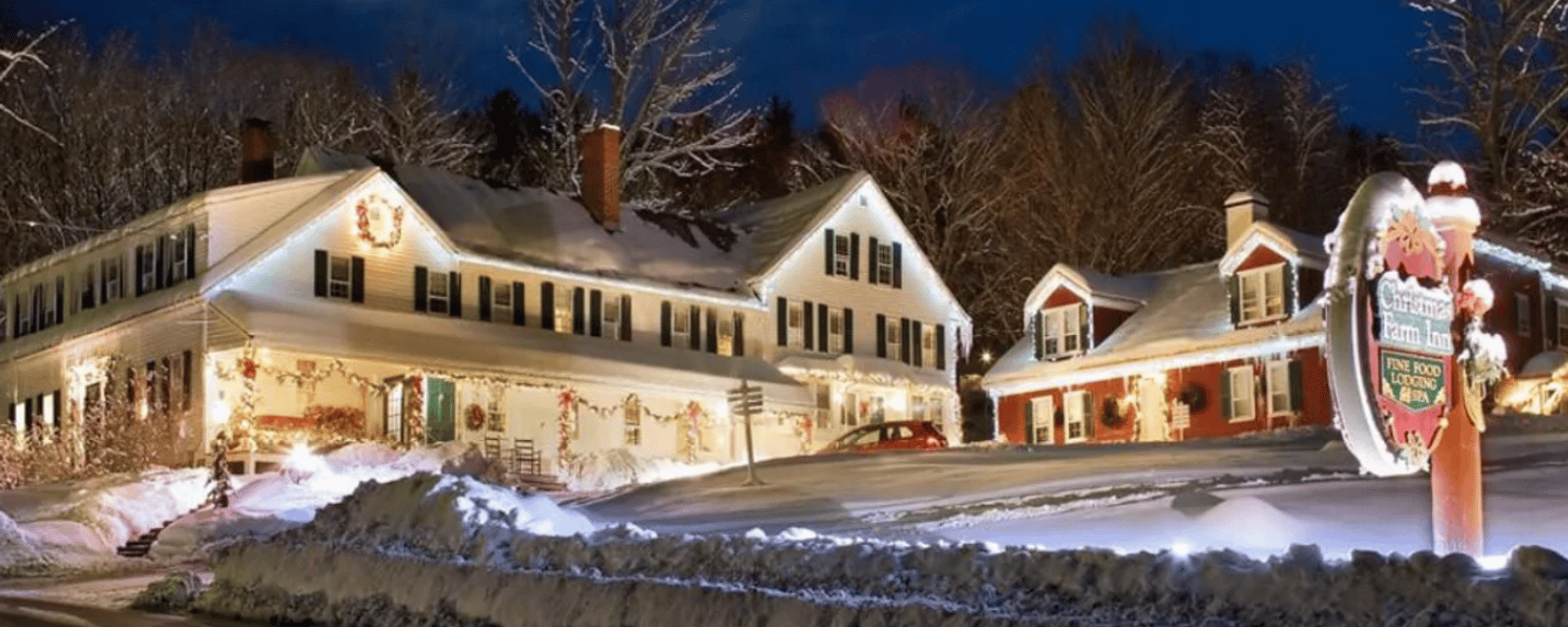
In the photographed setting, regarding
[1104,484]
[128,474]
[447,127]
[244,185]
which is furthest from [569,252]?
[1104,484]

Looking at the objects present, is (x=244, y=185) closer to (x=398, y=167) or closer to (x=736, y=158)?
(x=398, y=167)

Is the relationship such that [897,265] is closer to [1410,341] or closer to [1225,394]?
[1225,394]

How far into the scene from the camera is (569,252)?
4569cm

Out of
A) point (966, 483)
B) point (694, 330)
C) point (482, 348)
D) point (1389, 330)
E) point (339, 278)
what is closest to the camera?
point (1389, 330)

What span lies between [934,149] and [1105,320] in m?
19.0

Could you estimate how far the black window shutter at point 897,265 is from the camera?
52500 millimetres

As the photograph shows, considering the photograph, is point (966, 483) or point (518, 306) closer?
point (966, 483)

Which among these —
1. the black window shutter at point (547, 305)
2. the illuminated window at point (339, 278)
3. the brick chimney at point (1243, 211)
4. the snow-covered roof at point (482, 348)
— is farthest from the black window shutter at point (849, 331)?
the illuminated window at point (339, 278)

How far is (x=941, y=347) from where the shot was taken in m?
53.8

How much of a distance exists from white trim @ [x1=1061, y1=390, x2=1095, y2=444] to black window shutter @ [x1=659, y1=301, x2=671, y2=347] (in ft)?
32.0

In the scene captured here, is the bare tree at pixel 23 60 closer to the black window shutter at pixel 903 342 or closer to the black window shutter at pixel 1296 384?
the black window shutter at pixel 903 342

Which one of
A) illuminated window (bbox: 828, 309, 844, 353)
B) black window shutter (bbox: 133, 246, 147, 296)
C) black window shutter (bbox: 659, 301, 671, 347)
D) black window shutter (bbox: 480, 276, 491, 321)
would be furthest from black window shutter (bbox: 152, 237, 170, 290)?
illuminated window (bbox: 828, 309, 844, 353)

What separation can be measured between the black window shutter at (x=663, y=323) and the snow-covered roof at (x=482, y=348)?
0.48 m

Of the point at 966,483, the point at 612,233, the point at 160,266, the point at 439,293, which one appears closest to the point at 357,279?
the point at 439,293
